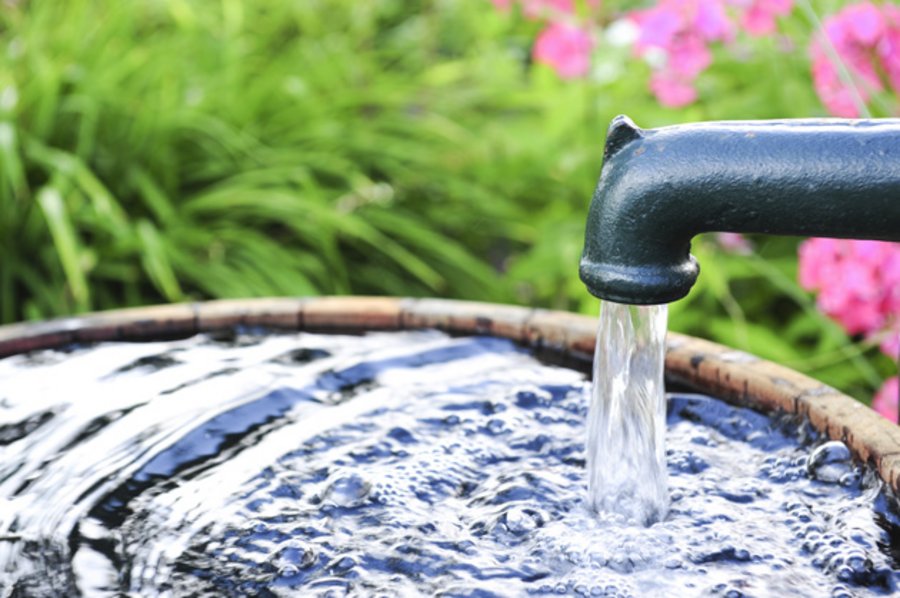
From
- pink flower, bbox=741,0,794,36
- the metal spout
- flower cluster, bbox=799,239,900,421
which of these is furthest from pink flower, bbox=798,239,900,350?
the metal spout

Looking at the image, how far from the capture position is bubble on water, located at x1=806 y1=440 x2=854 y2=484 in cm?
104

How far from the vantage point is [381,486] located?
1.07 m

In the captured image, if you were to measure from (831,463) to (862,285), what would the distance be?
904 millimetres

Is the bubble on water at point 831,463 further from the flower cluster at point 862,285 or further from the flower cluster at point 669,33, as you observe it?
the flower cluster at point 669,33

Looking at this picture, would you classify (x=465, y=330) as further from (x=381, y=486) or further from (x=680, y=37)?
(x=680, y=37)

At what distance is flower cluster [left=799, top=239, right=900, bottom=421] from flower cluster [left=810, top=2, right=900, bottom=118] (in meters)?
0.30

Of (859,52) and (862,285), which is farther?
(859,52)

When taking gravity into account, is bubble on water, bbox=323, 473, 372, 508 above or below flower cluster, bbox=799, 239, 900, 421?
below

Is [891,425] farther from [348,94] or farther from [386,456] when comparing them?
[348,94]

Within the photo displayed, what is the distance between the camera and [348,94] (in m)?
2.85

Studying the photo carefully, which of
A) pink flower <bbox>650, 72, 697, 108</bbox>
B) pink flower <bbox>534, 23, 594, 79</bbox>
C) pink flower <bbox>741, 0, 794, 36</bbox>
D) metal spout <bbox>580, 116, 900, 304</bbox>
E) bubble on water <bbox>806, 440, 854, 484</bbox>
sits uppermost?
pink flower <bbox>741, 0, 794, 36</bbox>

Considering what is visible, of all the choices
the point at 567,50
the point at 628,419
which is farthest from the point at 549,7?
the point at 628,419

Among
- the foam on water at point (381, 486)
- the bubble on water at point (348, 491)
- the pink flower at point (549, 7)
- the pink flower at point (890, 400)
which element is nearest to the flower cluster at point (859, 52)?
the pink flower at point (890, 400)

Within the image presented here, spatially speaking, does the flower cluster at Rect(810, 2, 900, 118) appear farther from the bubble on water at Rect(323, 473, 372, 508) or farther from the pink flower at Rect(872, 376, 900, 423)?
the bubble on water at Rect(323, 473, 372, 508)
